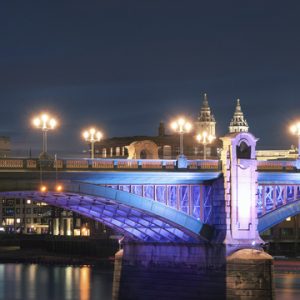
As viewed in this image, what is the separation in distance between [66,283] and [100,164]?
51729mm

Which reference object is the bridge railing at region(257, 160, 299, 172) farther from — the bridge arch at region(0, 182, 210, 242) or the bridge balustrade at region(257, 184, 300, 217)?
the bridge arch at region(0, 182, 210, 242)

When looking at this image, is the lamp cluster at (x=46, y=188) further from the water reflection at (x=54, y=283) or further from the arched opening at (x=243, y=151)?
the water reflection at (x=54, y=283)

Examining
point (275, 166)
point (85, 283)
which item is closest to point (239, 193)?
point (275, 166)

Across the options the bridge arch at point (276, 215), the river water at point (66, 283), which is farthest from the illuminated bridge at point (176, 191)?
the river water at point (66, 283)

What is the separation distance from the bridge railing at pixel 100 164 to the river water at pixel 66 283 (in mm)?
11559

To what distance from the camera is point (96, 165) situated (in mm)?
67312

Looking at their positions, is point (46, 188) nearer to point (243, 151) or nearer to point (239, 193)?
point (239, 193)

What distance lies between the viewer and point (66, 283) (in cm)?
11681

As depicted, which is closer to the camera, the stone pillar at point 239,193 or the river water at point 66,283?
the stone pillar at point 239,193

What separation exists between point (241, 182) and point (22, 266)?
87376 mm

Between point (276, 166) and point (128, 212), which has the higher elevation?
point (276, 166)

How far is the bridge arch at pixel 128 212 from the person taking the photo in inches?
2579

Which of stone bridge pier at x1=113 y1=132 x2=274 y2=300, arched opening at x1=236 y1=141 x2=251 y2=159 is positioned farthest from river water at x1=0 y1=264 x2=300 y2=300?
arched opening at x1=236 y1=141 x2=251 y2=159

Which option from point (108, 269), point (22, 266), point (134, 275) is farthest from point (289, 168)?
point (22, 266)
